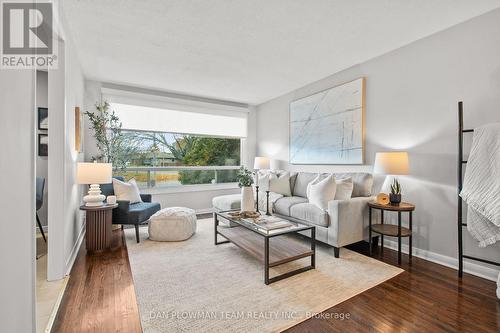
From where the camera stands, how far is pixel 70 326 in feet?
5.37

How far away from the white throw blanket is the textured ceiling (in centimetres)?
127

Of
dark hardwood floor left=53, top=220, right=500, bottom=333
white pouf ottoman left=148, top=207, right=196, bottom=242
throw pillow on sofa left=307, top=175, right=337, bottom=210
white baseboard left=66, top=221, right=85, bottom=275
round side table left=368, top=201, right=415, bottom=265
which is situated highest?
throw pillow on sofa left=307, top=175, right=337, bottom=210

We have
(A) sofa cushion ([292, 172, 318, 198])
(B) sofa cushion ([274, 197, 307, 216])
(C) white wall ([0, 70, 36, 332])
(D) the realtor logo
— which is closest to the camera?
(C) white wall ([0, 70, 36, 332])

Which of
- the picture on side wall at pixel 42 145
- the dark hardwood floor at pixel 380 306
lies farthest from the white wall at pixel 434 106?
the picture on side wall at pixel 42 145

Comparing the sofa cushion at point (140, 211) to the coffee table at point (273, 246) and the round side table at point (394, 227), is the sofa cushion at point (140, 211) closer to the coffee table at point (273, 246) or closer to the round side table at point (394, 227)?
the coffee table at point (273, 246)

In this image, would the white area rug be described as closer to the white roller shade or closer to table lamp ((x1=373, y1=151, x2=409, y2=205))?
table lamp ((x1=373, y1=151, x2=409, y2=205))

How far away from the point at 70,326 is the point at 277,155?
14.4 ft

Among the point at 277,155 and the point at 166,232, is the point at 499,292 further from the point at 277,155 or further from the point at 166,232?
the point at 277,155

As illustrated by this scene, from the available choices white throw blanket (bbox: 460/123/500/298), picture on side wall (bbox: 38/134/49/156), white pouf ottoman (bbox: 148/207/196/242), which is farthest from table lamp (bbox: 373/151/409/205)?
picture on side wall (bbox: 38/134/49/156)

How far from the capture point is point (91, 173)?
2.86 metres

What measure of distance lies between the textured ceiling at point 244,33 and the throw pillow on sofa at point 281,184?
5.74 feet

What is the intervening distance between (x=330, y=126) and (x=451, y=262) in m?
2.39

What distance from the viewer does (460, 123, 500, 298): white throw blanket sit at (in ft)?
6.90

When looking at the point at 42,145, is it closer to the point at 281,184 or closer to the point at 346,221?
the point at 281,184
